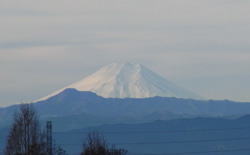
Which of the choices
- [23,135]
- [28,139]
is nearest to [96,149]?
[28,139]

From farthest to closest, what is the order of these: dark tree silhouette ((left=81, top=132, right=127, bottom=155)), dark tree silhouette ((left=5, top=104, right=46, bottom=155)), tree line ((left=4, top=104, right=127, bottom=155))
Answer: dark tree silhouette ((left=5, top=104, right=46, bottom=155)) < tree line ((left=4, top=104, right=127, bottom=155)) < dark tree silhouette ((left=81, top=132, right=127, bottom=155))

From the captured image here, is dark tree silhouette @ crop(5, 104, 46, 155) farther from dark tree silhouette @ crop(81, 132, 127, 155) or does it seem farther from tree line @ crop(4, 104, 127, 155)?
dark tree silhouette @ crop(81, 132, 127, 155)

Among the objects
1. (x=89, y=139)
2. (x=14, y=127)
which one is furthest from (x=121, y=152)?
(x=14, y=127)

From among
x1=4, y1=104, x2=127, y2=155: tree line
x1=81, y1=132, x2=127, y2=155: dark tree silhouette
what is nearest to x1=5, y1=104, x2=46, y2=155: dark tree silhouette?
x1=4, y1=104, x2=127, y2=155: tree line

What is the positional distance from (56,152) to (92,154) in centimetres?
331

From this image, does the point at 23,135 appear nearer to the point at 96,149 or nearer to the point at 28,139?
the point at 28,139

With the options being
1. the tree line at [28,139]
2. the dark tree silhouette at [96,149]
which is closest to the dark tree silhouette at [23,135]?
the tree line at [28,139]

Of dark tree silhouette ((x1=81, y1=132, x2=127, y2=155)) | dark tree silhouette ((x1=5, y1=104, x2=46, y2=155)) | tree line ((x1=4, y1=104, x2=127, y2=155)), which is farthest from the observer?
dark tree silhouette ((x1=5, y1=104, x2=46, y2=155))

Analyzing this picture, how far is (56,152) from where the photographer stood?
8281 cm

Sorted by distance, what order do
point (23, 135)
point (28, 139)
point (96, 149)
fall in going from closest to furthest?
point (96, 149), point (28, 139), point (23, 135)

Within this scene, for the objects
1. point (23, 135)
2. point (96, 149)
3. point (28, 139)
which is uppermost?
point (23, 135)

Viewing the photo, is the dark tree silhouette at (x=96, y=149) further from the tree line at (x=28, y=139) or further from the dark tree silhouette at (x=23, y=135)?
the dark tree silhouette at (x=23, y=135)

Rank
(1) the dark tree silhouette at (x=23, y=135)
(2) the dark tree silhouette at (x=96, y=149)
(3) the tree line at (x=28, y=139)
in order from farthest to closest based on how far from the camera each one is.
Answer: (1) the dark tree silhouette at (x=23, y=135) → (3) the tree line at (x=28, y=139) → (2) the dark tree silhouette at (x=96, y=149)

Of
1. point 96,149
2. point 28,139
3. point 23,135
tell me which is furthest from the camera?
point 23,135
